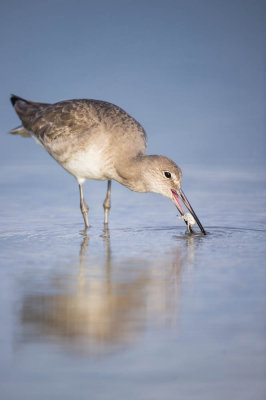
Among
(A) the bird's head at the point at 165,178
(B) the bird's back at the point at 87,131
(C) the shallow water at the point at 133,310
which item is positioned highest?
(B) the bird's back at the point at 87,131

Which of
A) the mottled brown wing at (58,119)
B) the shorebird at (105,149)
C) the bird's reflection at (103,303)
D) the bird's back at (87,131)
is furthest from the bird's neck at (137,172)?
the bird's reflection at (103,303)

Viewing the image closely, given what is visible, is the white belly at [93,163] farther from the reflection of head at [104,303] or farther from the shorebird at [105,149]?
the reflection of head at [104,303]

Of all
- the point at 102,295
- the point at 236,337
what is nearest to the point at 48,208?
the point at 102,295

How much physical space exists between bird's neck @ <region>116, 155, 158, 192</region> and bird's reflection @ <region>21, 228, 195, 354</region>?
1.83 metres

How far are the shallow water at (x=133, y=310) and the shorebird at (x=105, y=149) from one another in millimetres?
571

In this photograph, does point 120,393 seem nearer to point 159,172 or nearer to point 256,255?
point 256,255

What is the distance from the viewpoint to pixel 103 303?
188 inches

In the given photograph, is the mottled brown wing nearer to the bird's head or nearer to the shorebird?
the shorebird

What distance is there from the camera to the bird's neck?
786 cm

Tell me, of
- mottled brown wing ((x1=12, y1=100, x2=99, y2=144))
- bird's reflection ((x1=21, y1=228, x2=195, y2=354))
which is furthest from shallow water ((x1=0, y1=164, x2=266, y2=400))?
mottled brown wing ((x1=12, y1=100, x2=99, y2=144))

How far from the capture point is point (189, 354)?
3.75 metres

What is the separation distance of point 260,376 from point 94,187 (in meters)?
7.78

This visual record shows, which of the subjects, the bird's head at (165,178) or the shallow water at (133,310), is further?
the bird's head at (165,178)

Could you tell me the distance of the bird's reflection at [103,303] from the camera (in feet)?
13.4
